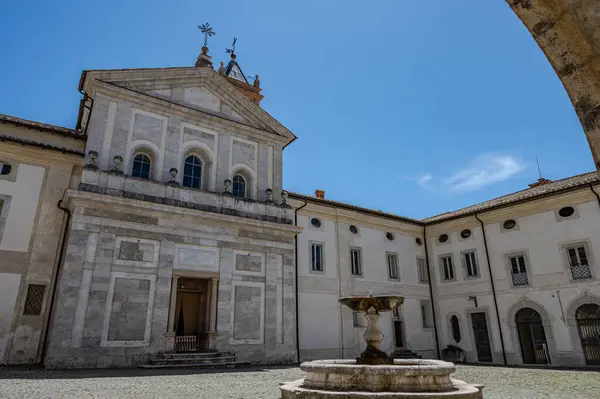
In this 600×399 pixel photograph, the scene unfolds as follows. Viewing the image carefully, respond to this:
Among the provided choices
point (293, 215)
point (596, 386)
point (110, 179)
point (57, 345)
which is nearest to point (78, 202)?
point (110, 179)

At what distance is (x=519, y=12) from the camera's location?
94.3 inches

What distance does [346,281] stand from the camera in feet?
72.3

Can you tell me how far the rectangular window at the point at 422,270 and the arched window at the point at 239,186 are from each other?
40.2ft

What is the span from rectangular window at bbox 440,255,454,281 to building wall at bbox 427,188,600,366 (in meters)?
0.32

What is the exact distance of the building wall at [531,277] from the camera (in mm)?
19312

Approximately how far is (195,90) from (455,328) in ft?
62.2

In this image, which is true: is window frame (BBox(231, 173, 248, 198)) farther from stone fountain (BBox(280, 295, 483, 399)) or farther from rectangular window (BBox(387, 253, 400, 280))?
stone fountain (BBox(280, 295, 483, 399))

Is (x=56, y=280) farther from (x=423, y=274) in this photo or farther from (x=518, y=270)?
(x=518, y=270)

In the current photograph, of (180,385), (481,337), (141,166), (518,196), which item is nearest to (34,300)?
(141,166)

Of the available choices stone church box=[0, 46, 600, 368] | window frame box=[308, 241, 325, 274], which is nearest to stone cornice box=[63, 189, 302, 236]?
stone church box=[0, 46, 600, 368]

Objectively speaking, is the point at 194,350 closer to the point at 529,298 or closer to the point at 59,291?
the point at 59,291

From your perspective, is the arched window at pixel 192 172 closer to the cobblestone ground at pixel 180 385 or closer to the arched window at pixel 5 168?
the arched window at pixel 5 168

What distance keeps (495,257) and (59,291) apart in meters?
20.3

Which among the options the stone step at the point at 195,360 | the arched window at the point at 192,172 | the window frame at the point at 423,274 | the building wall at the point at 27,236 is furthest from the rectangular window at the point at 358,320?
the building wall at the point at 27,236
